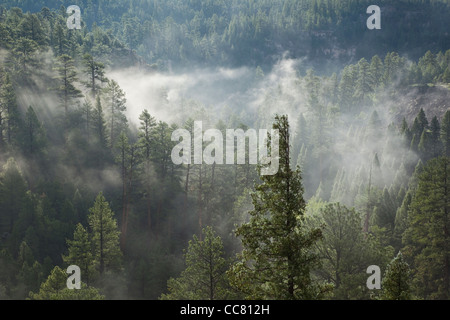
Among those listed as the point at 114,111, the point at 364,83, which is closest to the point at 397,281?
the point at 114,111

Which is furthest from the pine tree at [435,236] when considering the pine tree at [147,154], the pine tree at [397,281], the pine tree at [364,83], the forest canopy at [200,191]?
the pine tree at [364,83]

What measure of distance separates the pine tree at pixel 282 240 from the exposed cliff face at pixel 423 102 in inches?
3079

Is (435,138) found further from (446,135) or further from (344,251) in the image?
(344,251)

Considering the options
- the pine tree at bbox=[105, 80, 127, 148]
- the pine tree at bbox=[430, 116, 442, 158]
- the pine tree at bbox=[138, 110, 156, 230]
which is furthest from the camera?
the pine tree at bbox=[430, 116, 442, 158]

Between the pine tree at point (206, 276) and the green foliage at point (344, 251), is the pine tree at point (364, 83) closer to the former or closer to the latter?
the green foliage at point (344, 251)

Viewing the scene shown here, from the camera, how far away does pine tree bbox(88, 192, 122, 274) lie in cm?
3173

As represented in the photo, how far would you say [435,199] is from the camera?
80.3 feet

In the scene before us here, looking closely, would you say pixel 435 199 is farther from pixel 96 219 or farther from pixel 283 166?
pixel 96 219

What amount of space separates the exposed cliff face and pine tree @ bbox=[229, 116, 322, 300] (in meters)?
78.2

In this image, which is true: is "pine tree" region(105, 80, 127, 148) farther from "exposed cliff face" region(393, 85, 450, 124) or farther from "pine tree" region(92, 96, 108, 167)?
"exposed cliff face" region(393, 85, 450, 124)

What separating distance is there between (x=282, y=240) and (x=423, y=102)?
84.8m

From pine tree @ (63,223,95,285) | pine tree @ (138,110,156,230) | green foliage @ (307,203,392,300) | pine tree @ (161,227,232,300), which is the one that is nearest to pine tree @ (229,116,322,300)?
green foliage @ (307,203,392,300)

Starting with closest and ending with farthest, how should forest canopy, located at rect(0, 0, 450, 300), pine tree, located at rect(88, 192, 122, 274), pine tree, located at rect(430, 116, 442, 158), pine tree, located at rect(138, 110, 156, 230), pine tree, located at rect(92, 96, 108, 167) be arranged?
forest canopy, located at rect(0, 0, 450, 300)
pine tree, located at rect(88, 192, 122, 274)
pine tree, located at rect(138, 110, 156, 230)
pine tree, located at rect(92, 96, 108, 167)
pine tree, located at rect(430, 116, 442, 158)

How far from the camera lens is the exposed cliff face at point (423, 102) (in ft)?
258
